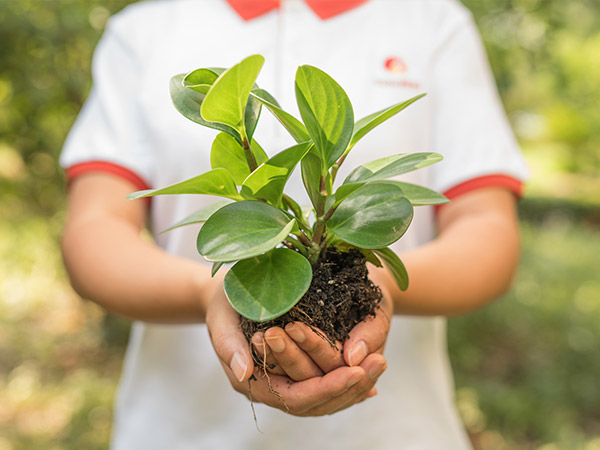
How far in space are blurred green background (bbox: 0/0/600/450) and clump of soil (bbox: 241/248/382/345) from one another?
2027 mm

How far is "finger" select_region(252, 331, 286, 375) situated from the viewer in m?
0.55

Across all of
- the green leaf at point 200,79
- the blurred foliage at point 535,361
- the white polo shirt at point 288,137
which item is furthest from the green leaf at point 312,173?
the blurred foliage at point 535,361

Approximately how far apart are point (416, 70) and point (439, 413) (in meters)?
0.59

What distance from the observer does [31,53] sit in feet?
7.53

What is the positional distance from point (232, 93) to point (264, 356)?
247mm

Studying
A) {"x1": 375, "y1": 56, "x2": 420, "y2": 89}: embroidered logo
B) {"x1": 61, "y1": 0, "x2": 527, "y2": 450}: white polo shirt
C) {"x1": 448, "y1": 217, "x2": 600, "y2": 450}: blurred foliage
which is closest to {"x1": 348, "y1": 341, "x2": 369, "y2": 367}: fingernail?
{"x1": 61, "y1": 0, "x2": 527, "y2": 450}: white polo shirt

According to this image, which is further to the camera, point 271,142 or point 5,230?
point 5,230

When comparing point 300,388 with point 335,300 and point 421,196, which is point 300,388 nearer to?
point 335,300

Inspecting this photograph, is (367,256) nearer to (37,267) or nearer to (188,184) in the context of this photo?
(188,184)

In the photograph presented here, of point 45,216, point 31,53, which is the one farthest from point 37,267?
point 31,53

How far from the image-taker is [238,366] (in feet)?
1.80

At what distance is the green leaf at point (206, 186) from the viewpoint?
50cm

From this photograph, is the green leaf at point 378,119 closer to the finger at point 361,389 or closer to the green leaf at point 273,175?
the green leaf at point 273,175

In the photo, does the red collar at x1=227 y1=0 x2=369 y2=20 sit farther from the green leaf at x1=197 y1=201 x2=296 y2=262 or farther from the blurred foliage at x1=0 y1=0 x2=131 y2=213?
the blurred foliage at x1=0 y1=0 x2=131 y2=213
